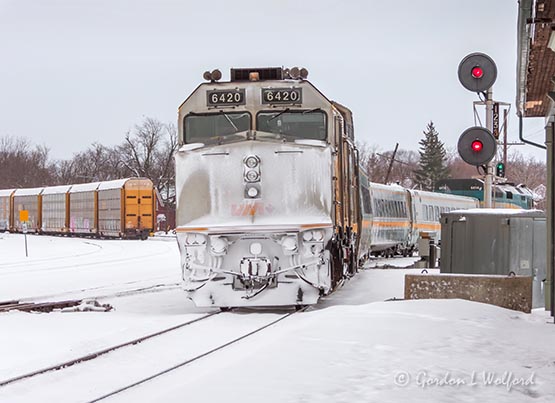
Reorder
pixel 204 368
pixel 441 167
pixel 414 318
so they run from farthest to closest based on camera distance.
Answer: pixel 441 167 → pixel 414 318 → pixel 204 368

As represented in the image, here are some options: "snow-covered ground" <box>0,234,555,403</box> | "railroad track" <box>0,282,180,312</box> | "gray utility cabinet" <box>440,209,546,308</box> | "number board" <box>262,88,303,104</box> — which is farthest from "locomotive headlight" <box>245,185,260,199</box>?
"railroad track" <box>0,282,180,312</box>

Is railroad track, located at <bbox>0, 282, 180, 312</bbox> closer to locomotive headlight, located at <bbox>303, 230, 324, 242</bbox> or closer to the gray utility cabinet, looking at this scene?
locomotive headlight, located at <bbox>303, 230, 324, 242</bbox>

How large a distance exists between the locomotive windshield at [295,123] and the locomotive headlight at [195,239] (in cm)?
207

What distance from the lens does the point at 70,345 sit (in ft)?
31.9

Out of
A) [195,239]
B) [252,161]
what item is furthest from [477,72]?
[195,239]

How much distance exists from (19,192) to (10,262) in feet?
124

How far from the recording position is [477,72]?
12172 millimetres

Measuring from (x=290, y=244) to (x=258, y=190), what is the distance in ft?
3.31

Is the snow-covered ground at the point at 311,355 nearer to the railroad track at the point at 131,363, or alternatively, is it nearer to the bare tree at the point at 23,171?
the railroad track at the point at 131,363

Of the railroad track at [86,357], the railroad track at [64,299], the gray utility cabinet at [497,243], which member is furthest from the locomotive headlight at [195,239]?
the gray utility cabinet at [497,243]

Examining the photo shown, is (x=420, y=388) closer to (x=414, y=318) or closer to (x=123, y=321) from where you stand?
(x=414, y=318)

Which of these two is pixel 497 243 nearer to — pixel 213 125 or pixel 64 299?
pixel 213 125

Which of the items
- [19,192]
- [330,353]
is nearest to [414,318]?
[330,353]

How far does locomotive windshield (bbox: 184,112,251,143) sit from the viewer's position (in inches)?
523
